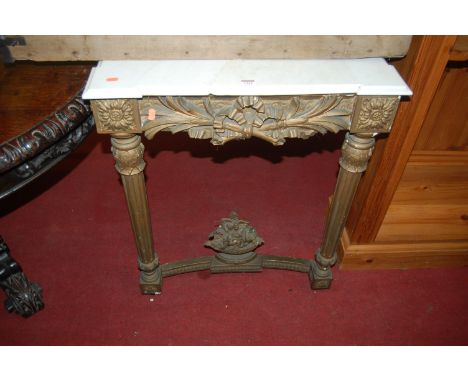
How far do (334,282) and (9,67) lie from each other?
143 centimetres

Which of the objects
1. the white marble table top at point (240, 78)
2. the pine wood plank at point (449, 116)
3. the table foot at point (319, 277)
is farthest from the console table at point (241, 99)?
the table foot at point (319, 277)

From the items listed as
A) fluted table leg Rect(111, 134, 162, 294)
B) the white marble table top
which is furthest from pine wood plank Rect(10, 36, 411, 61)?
fluted table leg Rect(111, 134, 162, 294)

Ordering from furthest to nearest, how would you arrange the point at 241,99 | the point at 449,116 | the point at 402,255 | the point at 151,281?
the point at 402,255
the point at 151,281
the point at 449,116
the point at 241,99

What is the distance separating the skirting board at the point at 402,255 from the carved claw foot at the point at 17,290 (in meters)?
→ 1.22

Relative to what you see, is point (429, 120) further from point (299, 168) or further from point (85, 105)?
point (85, 105)

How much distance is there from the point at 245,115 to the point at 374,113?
35cm

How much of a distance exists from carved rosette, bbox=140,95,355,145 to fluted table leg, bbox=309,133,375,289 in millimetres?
103

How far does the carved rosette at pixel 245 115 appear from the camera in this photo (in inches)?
43.3

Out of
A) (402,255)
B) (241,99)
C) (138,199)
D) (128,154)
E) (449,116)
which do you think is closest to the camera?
(241,99)

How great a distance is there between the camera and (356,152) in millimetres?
1248

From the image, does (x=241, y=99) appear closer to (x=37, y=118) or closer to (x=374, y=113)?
(x=374, y=113)

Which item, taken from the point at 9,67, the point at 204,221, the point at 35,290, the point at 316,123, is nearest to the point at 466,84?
the point at 316,123

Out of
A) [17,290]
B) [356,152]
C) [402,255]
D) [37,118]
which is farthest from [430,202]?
[17,290]

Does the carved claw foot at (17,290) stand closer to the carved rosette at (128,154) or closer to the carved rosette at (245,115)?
the carved rosette at (128,154)
